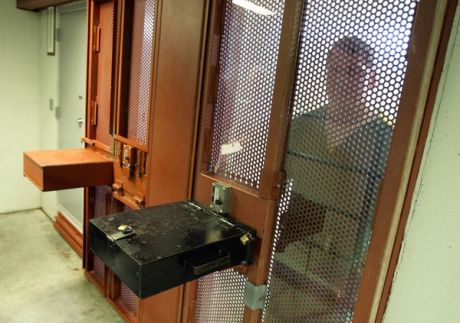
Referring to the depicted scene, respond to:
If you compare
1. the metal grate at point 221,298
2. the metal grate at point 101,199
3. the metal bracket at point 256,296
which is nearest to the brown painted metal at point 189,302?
the metal grate at point 221,298

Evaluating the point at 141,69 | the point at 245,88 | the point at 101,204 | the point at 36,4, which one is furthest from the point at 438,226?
the point at 36,4

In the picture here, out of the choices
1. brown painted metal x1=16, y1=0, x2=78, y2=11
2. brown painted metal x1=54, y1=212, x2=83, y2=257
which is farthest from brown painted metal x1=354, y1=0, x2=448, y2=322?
brown painted metal x1=16, y1=0, x2=78, y2=11

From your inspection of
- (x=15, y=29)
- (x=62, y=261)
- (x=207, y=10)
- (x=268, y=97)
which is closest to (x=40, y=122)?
(x=15, y=29)

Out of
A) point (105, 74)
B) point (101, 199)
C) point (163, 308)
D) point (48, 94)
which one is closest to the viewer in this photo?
point (163, 308)

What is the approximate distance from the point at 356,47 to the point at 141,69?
48.5 inches

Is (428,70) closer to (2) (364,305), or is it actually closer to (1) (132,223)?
(2) (364,305)

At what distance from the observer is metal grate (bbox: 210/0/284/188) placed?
1.00m

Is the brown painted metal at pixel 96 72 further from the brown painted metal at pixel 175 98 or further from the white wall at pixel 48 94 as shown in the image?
the white wall at pixel 48 94

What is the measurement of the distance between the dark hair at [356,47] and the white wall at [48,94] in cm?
286

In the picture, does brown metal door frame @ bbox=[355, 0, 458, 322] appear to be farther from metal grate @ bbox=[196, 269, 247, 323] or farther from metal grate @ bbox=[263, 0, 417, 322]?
metal grate @ bbox=[196, 269, 247, 323]

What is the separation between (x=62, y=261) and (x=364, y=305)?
8.45 ft

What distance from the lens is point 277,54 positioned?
962 millimetres

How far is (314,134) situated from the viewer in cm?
91

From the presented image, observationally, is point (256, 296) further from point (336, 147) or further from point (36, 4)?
point (36, 4)
